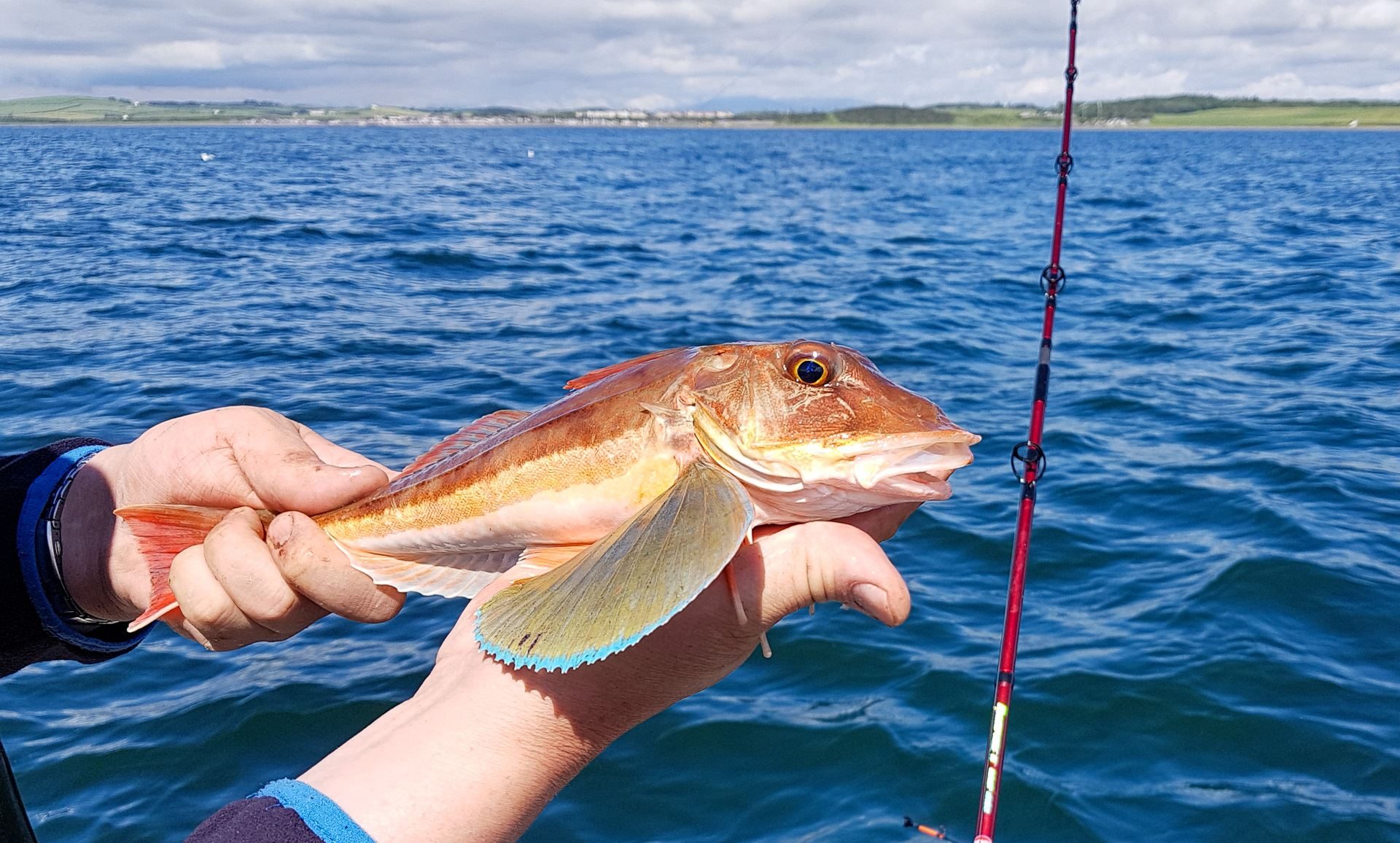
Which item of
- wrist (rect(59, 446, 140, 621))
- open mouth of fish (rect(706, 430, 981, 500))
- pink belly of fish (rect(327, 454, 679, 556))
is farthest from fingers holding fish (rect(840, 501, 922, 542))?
wrist (rect(59, 446, 140, 621))

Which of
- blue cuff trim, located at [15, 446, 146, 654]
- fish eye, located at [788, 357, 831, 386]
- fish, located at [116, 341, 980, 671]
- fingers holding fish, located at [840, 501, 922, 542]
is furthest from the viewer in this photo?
blue cuff trim, located at [15, 446, 146, 654]

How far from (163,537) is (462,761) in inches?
59.6

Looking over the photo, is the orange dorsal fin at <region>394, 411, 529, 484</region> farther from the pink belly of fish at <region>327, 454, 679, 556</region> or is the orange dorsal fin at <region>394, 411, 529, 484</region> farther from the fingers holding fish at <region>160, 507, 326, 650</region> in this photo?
the fingers holding fish at <region>160, 507, 326, 650</region>

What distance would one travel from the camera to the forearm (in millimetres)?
2270

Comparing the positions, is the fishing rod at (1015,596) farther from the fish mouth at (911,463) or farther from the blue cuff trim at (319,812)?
the blue cuff trim at (319,812)

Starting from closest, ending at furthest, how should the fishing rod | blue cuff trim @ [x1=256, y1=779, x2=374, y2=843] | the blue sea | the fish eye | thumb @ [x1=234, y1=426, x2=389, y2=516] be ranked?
blue cuff trim @ [x1=256, y1=779, x2=374, y2=843]
the fish eye
thumb @ [x1=234, y1=426, x2=389, y2=516]
the fishing rod
the blue sea

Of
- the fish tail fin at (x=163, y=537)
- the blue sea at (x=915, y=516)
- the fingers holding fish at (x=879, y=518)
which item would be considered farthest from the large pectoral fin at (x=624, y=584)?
the blue sea at (x=915, y=516)

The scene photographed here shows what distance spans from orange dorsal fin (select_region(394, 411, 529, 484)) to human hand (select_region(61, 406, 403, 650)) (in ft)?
0.49

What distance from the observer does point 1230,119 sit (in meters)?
176

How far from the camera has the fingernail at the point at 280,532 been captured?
3221 millimetres

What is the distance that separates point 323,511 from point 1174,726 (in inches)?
213

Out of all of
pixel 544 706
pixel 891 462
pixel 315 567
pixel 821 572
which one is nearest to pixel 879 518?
pixel 891 462

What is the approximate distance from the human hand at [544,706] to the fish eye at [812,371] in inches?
16.0

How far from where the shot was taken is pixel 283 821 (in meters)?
2.08
